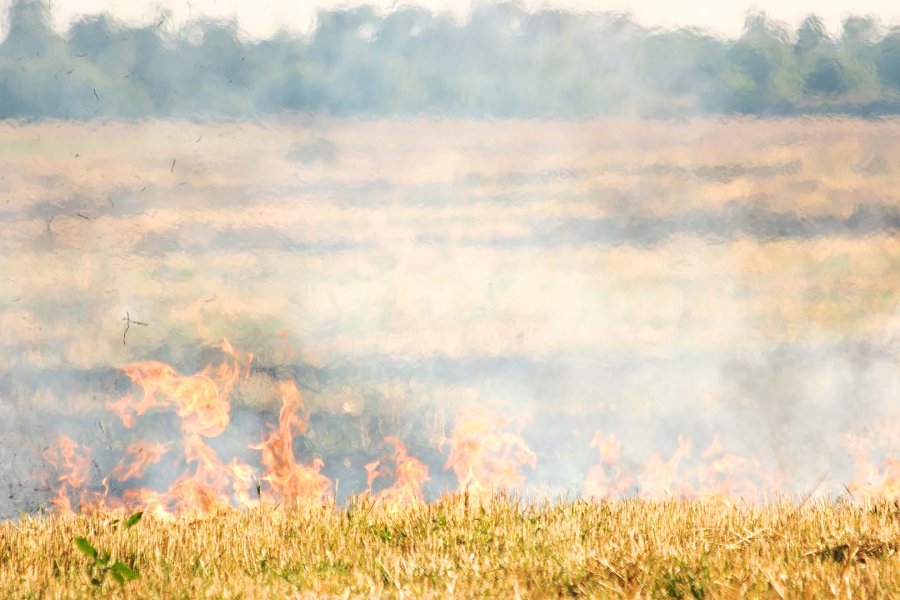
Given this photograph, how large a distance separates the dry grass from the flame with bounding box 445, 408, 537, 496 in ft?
11.6

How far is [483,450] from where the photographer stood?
51.4ft

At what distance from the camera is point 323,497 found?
486 inches

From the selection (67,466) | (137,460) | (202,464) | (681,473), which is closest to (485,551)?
(202,464)

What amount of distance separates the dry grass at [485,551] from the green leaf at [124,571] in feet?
0.22

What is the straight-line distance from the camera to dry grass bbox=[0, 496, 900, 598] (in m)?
8.52

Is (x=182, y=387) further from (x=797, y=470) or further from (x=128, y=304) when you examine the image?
(x=797, y=470)

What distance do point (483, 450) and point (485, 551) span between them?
587 centimetres

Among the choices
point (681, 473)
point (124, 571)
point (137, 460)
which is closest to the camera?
point (124, 571)

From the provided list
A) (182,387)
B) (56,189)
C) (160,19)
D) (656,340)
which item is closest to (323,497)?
(182,387)

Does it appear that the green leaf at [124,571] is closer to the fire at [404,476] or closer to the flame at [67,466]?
the fire at [404,476]

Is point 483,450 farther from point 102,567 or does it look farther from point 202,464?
point 102,567

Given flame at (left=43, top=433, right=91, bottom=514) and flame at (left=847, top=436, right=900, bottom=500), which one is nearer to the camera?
flame at (left=847, top=436, right=900, bottom=500)

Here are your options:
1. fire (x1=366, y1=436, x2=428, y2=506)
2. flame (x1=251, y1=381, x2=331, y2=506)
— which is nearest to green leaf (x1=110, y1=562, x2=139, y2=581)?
fire (x1=366, y1=436, x2=428, y2=506)

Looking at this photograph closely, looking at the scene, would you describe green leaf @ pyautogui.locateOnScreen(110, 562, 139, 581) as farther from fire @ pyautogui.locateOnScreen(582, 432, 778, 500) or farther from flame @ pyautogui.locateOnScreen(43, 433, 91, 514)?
flame @ pyautogui.locateOnScreen(43, 433, 91, 514)
